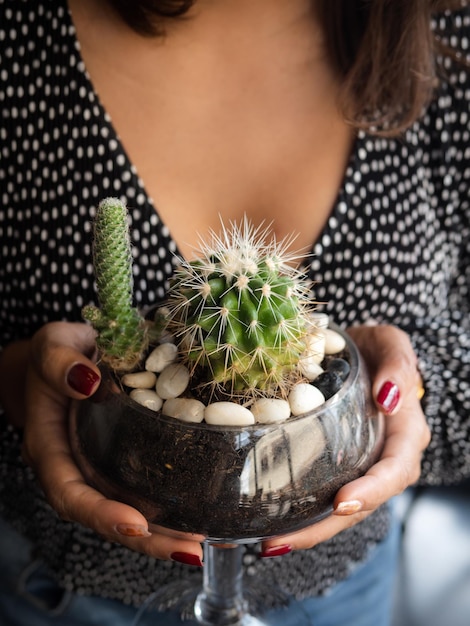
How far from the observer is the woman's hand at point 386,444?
1.52ft

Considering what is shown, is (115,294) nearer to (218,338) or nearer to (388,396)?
(218,338)

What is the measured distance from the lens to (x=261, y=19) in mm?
784

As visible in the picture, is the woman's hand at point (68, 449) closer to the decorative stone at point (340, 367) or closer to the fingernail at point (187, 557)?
the fingernail at point (187, 557)

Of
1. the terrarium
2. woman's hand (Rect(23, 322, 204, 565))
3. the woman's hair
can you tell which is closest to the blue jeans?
woman's hand (Rect(23, 322, 204, 565))

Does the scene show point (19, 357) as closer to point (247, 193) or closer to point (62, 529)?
point (62, 529)

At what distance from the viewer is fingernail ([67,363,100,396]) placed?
0.46 meters

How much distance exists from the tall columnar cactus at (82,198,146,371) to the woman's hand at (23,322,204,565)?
3 cm

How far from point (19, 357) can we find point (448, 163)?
1.78ft

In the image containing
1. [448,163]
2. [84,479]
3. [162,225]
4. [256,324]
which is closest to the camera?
[256,324]

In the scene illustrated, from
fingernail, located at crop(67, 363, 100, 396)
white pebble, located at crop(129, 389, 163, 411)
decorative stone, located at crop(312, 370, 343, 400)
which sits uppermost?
A: decorative stone, located at crop(312, 370, 343, 400)

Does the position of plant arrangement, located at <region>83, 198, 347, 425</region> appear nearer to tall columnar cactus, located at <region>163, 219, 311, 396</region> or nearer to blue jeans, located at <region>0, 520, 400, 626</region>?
tall columnar cactus, located at <region>163, 219, 311, 396</region>

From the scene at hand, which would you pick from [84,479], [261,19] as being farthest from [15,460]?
[261,19]

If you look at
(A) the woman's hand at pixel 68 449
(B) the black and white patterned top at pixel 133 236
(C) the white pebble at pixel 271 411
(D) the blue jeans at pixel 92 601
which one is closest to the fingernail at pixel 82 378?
(A) the woman's hand at pixel 68 449

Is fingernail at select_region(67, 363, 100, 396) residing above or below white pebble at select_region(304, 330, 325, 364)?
below
